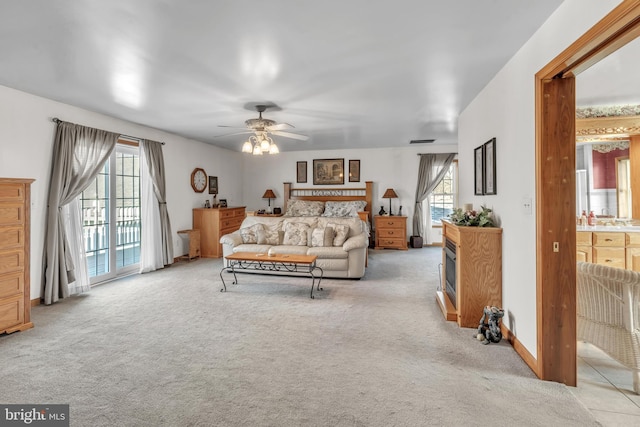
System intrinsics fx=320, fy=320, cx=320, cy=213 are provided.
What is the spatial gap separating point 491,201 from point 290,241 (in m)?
3.20

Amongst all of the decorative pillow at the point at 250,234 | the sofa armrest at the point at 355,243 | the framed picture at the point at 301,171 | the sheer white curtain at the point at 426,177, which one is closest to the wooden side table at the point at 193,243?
the decorative pillow at the point at 250,234

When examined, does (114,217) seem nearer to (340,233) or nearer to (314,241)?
(314,241)

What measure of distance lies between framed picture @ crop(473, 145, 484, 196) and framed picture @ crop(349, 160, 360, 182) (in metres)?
4.65

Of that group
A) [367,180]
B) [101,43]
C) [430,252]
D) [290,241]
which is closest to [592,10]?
[101,43]

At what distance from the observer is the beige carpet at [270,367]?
1.91 m

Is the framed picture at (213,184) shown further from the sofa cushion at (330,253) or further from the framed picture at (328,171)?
the sofa cushion at (330,253)

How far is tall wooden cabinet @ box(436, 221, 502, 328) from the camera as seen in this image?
3.07m

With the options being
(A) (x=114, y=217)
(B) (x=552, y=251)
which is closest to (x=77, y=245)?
(A) (x=114, y=217)

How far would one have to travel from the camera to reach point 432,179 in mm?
8047

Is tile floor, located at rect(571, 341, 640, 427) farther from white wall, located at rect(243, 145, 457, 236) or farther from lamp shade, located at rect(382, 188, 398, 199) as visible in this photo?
white wall, located at rect(243, 145, 457, 236)

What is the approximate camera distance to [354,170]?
27.9 ft

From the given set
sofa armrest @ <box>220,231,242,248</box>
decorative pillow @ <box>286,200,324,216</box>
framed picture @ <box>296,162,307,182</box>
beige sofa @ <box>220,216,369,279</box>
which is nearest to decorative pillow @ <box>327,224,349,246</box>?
beige sofa @ <box>220,216,369,279</box>

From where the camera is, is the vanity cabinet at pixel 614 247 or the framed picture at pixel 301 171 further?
the framed picture at pixel 301 171

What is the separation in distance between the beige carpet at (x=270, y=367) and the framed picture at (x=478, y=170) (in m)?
1.49
